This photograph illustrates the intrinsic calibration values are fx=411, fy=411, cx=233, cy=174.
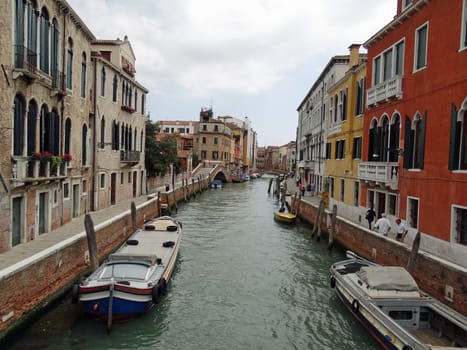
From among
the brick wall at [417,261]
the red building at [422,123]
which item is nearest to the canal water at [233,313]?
the brick wall at [417,261]

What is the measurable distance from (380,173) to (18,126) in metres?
10.6

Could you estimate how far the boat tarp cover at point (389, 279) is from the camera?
7.60m

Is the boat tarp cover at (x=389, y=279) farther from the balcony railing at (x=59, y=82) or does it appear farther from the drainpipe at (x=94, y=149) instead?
the drainpipe at (x=94, y=149)

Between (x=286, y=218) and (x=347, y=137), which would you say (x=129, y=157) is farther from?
(x=347, y=137)

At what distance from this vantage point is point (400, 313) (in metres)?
7.30

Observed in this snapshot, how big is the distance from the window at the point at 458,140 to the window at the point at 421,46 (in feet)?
7.72

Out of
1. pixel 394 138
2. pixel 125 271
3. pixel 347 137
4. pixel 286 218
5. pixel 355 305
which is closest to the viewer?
pixel 355 305

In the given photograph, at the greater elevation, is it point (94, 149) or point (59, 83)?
point (59, 83)

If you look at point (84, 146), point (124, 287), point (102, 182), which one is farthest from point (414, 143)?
point (102, 182)

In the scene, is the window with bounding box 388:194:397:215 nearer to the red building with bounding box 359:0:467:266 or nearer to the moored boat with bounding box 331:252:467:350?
the red building with bounding box 359:0:467:266

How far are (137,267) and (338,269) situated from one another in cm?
466

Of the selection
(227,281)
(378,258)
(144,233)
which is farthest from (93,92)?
(378,258)

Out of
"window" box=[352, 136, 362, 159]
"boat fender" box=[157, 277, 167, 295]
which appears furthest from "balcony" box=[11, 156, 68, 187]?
"window" box=[352, 136, 362, 159]

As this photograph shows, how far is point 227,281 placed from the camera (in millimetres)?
10805
